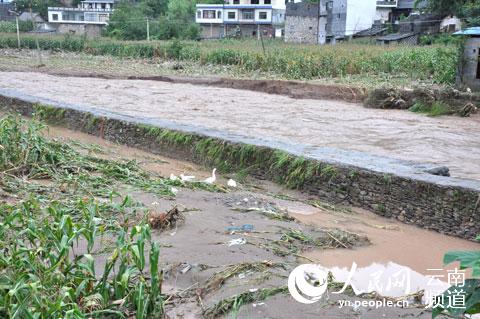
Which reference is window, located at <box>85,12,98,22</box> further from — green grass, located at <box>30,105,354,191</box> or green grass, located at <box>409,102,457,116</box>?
green grass, located at <box>30,105,354,191</box>

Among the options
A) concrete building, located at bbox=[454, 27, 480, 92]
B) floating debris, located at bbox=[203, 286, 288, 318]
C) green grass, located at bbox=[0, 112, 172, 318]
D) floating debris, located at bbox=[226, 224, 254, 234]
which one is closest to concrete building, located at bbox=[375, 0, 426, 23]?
concrete building, located at bbox=[454, 27, 480, 92]

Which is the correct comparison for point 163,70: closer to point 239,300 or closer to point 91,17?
point 239,300

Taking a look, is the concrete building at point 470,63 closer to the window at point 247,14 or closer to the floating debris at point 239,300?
the floating debris at point 239,300

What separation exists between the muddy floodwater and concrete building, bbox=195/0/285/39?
3189 centimetres

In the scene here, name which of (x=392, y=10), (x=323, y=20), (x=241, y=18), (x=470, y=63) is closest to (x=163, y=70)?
(x=470, y=63)

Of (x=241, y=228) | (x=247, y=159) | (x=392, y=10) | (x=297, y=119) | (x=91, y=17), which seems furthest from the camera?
(x=91, y=17)

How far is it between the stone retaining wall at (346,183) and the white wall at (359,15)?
32.1 meters

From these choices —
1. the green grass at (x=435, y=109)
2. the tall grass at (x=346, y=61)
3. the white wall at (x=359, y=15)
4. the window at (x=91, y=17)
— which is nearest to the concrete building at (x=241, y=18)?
the white wall at (x=359, y=15)

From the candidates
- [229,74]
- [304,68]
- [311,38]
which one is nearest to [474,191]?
[304,68]

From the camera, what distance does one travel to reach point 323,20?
39.3 metres

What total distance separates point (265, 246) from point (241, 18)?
47.2 metres

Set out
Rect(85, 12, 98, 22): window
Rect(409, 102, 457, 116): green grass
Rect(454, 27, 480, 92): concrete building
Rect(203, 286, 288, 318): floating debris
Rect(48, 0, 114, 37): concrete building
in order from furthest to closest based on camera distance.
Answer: Rect(85, 12, 98, 22): window → Rect(48, 0, 114, 37): concrete building → Rect(454, 27, 480, 92): concrete building → Rect(409, 102, 457, 116): green grass → Rect(203, 286, 288, 318): floating debris

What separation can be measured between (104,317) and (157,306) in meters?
0.29

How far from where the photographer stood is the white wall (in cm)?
3884
